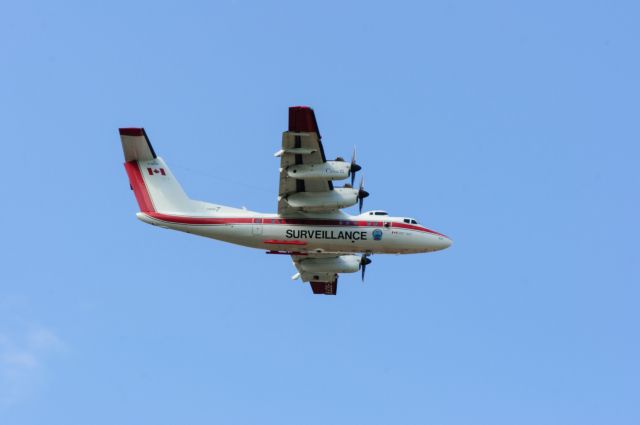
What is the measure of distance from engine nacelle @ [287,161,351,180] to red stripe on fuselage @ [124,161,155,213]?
847cm

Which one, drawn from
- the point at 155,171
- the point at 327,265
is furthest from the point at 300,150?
the point at 327,265

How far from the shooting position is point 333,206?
2035 inches

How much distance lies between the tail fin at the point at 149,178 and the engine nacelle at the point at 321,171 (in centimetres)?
648

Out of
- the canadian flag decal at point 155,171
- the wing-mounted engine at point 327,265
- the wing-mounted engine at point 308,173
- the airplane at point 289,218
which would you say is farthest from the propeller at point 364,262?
the canadian flag decal at point 155,171

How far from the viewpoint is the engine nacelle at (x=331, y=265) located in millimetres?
58469

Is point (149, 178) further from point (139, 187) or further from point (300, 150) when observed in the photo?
point (300, 150)

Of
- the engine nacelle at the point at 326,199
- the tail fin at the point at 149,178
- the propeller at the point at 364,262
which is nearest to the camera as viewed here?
the engine nacelle at the point at 326,199

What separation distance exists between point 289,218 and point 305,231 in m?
1.12

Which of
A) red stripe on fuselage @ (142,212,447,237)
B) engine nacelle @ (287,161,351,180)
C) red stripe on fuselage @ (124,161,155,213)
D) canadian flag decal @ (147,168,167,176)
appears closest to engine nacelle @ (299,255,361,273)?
red stripe on fuselage @ (142,212,447,237)

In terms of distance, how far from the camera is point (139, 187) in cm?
5359

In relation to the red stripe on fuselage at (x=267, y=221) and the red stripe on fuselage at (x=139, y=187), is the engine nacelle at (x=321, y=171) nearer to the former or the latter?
the red stripe on fuselage at (x=267, y=221)

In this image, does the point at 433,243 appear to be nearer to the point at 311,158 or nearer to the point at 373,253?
the point at 373,253

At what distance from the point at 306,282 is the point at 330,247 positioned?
25.5 ft

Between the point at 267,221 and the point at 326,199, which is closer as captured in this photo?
the point at 326,199
